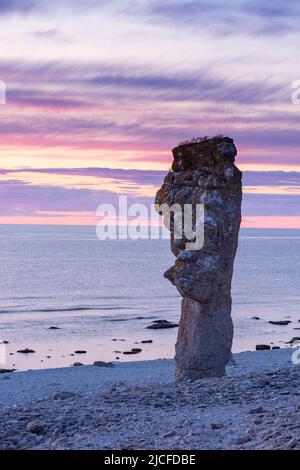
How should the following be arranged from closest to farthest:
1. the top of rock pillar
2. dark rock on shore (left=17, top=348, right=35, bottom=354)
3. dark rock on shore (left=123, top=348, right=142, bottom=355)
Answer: the top of rock pillar, dark rock on shore (left=123, top=348, right=142, bottom=355), dark rock on shore (left=17, top=348, right=35, bottom=354)

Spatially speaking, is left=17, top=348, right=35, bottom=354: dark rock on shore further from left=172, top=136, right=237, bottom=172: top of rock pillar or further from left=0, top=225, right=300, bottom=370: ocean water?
left=172, top=136, right=237, bottom=172: top of rock pillar

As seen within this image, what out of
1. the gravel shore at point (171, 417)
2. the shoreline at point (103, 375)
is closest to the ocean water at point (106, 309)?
the shoreline at point (103, 375)

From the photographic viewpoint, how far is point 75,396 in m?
18.9

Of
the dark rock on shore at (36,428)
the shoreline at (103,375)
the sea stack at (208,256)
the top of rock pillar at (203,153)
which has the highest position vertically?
the top of rock pillar at (203,153)

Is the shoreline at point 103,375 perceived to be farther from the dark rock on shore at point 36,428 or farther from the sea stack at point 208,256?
the dark rock on shore at point 36,428

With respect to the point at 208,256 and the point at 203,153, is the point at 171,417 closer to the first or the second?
the point at 208,256

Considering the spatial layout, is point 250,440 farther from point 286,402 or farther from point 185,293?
point 185,293

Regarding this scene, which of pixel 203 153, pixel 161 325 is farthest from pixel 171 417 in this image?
pixel 161 325

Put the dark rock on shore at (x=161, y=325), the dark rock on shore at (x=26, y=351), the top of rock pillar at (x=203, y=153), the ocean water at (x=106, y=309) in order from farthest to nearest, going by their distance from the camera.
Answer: the dark rock on shore at (x=161, y=325) < the ocean water at (x=106, y=309) < the dark rock on shore at (x=26, y=351) < the top of rock pillar at (x=203, y=153)

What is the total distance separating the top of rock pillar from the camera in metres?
21.5

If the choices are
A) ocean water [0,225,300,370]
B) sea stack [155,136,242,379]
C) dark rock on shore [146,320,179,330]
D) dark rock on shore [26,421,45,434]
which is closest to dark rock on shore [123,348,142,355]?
ocean water [0,225,300,370]

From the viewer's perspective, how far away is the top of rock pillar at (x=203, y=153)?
70.5ft

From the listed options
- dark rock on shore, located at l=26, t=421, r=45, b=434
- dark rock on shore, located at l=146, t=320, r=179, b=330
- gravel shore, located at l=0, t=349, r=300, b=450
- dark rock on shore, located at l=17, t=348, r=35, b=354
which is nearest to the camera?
gravel shore, located at l=0, t=349, r=300, b=450
